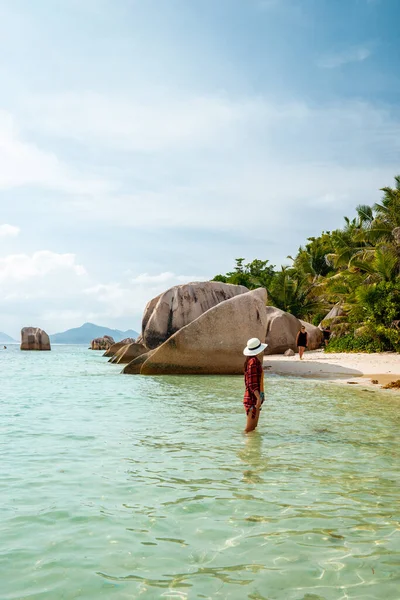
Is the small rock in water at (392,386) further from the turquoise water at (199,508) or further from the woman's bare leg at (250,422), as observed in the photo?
the woman's bare leg at (250,422)

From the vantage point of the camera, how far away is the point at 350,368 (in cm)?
1762

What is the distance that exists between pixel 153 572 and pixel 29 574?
0.72m

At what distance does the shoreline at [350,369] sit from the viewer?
15.4 m

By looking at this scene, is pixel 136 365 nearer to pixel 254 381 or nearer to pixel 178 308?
pixel 178 308

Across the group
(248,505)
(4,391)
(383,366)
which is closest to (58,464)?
(248,505)

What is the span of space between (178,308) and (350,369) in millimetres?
8446

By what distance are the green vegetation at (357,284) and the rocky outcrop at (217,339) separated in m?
7.54

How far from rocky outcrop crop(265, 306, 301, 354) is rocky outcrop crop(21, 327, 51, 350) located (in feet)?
97.5

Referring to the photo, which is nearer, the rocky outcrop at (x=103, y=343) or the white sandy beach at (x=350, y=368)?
the white sandy beach at (x=350, y=368)

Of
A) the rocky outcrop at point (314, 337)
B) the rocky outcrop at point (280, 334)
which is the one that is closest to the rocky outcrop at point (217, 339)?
the rocky outcrop at point (280, 334)

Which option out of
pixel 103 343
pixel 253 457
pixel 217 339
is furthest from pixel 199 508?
pixel 103 343

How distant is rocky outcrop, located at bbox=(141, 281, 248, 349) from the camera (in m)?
23.4

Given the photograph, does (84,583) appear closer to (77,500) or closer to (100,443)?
(77,500)

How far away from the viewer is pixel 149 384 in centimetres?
1450
